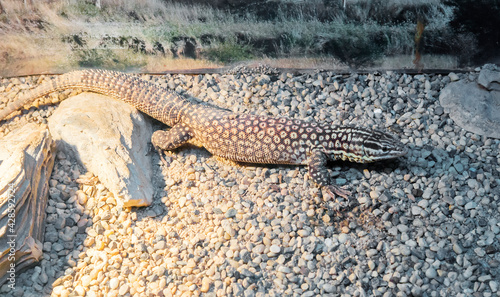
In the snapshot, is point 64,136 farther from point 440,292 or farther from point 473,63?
point 473,63

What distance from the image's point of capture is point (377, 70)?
752 cm

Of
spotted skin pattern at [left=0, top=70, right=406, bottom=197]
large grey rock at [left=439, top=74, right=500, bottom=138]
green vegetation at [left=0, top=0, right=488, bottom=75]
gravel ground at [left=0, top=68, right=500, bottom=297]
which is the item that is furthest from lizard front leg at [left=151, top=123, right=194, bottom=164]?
large grey rock at [left=439, top=74, right=500, bottom=138]

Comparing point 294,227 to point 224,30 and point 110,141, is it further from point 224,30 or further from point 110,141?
point 224,30

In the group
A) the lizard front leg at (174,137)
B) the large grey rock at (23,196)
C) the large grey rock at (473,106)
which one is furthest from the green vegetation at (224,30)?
the large grey rock at (23,196)

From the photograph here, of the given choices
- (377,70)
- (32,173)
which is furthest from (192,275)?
(377,70)

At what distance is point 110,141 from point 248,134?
191cm

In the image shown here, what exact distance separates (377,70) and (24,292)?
6143 millimetres

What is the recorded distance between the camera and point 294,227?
5.48 metres

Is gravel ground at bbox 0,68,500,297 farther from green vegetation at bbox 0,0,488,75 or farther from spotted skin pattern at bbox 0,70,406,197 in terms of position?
green vegetation at bbox 0,0,488,75

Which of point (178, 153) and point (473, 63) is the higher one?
point (473, 63)

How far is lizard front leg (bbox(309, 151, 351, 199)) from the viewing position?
5.84 m

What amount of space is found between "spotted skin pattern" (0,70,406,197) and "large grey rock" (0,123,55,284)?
142cm

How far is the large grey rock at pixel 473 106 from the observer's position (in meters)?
6.61

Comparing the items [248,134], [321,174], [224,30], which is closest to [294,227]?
[321,174]
